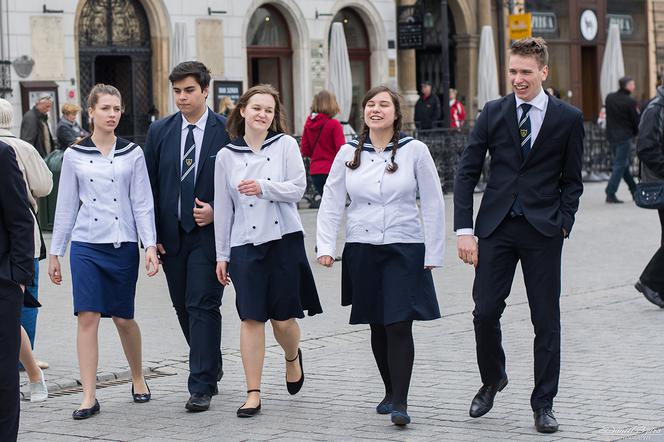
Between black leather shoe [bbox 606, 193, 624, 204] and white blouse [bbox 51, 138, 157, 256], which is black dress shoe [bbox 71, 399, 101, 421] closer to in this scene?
white blouse [bbox 51, 138, 157, 256]

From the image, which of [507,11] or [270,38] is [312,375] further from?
[507,11]

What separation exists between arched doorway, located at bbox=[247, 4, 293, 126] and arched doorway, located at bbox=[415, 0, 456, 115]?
5097 millimetres

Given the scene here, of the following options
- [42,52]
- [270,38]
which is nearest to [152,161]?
[42,52]

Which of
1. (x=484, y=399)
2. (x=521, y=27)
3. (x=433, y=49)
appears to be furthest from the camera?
(x=433, y=49)

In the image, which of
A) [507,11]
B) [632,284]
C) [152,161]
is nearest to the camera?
[152,161]

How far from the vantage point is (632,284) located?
12844mm

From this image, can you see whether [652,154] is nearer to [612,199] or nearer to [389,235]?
[389,235]

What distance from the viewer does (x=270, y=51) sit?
30594 mm

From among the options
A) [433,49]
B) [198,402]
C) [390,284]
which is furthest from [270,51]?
[390,284]

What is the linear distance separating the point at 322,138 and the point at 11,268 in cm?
979

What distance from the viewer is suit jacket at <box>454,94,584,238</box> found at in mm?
7074

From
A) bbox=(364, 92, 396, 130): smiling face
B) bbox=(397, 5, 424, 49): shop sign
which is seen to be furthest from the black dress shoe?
bbox=(397, 5, 424, 49): shop sign

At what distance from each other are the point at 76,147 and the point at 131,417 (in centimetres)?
151

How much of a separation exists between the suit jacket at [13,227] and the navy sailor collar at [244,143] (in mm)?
2151
